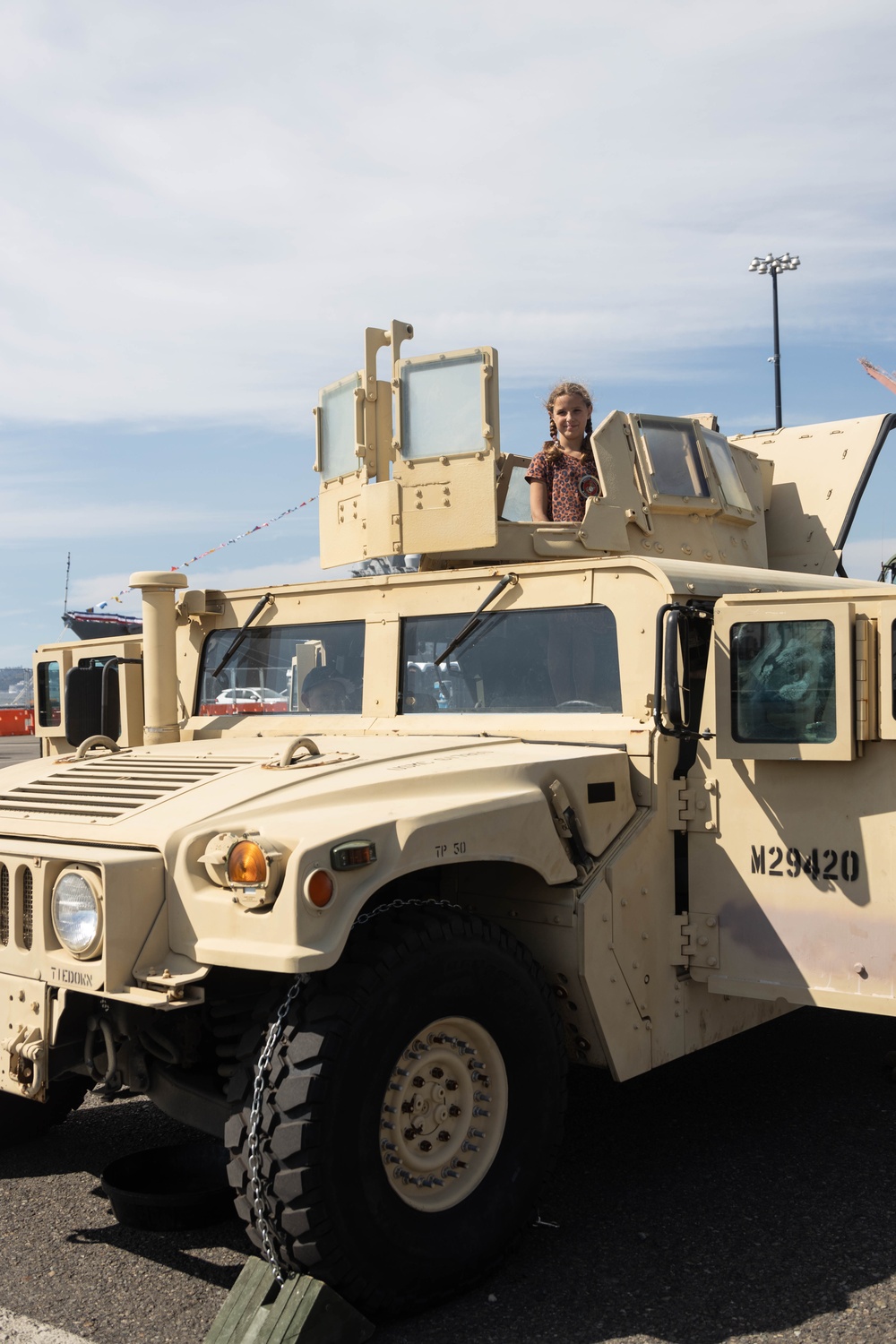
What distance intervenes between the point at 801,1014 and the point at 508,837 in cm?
327

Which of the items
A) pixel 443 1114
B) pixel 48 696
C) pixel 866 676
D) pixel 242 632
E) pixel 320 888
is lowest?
pixel 443 1114

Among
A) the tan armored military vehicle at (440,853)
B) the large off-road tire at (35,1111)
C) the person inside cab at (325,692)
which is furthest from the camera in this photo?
the person inside cab at (325,692)

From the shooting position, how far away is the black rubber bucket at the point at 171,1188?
3.89 m

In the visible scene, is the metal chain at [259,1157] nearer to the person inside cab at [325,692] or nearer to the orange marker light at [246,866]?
the orange marker light at [246,866]

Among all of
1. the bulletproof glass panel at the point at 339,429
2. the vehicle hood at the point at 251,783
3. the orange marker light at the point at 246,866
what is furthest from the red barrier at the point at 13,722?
the orange marker light at the point at 246,866

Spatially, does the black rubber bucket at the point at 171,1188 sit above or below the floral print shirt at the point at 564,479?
below

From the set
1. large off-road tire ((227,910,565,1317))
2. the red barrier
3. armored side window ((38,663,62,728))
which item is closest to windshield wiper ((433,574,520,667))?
large off-road tire ((227,910,565,1317))

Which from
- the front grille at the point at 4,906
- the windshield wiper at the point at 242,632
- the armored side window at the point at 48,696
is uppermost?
the windshield wiper at the point at 242,632

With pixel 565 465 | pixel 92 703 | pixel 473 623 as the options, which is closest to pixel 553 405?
pixel 565 465

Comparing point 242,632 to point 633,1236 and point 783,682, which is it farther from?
point 633,1236

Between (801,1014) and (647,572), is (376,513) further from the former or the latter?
(801,1014)

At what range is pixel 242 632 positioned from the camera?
18.1 feet

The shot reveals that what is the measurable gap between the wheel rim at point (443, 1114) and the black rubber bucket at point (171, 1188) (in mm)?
819

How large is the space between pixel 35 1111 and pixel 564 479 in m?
3.27
